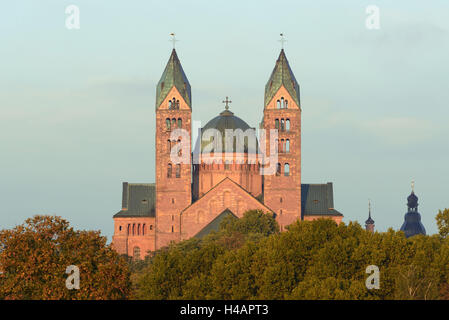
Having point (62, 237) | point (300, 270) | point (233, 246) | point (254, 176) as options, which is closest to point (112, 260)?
point (62, 237)

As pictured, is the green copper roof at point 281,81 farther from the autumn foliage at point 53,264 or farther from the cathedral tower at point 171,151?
the autumn foliage at point 53,264

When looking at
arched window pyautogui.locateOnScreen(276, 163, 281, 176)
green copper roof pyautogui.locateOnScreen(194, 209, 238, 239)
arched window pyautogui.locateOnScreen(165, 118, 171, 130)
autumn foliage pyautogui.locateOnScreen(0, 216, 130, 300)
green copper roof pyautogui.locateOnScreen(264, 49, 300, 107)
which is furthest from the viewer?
arched window pyautogui.locateOnScreen(165, 118, 171, 130)

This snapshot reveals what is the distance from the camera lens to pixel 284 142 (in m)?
144

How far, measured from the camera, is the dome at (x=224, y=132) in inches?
6068

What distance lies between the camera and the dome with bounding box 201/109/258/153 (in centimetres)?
15412

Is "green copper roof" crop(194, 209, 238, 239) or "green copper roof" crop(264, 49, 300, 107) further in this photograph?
"green copper roof" crop(264, 49, 300, 107)

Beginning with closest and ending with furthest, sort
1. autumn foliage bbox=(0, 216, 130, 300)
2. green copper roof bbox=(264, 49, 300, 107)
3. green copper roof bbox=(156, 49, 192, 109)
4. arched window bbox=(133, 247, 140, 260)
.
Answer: autumn foliage bbox=(0, 216, 130, 300)
green copper roof bbox=(264, 49, 300, 107)
green copper roof bbox=(156, 49, 192, 109)
arched window bbox=(133, 247, 140, 260)

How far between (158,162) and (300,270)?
55.9 meters

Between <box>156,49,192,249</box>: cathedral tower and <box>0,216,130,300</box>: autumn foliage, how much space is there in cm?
5743

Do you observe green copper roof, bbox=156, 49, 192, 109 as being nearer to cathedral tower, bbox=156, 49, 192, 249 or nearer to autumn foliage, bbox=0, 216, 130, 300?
cathedral tower, bbox=156, 49, 192, 249

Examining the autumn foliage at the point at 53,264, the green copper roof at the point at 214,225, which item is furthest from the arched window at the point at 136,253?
the autumn foliage at the point at 53,264

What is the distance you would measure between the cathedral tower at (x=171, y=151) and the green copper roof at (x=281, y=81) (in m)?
9.96

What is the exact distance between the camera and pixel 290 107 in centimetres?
14338

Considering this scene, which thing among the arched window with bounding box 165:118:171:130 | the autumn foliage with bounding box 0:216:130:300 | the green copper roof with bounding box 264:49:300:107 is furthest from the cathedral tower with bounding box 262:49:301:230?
the autumn foliage with bounding box 0:216:130:300
